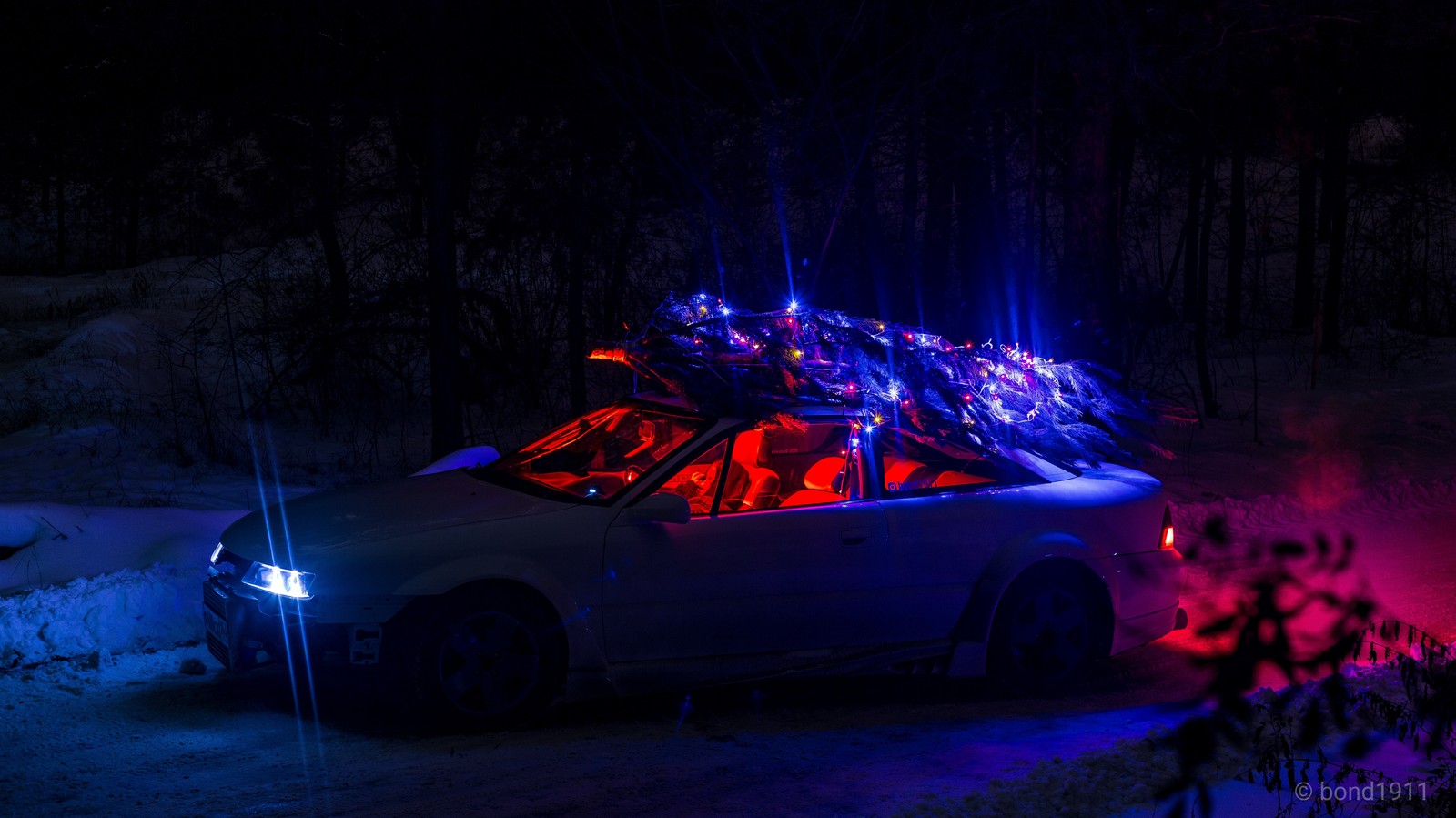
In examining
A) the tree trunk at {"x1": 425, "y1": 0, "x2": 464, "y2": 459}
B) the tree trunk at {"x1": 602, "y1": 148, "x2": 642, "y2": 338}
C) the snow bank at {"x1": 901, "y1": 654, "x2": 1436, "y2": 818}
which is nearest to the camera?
the snow bank at {"x1": 901, "y1": 654, "x2": 1436, "y2": 818}

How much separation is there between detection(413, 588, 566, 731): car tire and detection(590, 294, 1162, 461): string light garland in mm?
1395

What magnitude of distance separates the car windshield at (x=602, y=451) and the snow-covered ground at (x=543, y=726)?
1063mm

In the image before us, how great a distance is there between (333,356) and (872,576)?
10.1m

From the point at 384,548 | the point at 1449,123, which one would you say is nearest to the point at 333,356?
the point at 384,548

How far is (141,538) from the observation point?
7352 millimetres

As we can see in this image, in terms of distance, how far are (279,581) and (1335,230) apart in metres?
20.1

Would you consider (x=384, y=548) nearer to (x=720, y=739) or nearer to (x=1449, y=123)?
(x=720, y=739)

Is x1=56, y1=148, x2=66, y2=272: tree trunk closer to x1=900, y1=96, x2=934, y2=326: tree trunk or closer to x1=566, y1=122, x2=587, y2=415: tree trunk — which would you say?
x1=566, y1=122, x2=587, y2=415: tree trunk

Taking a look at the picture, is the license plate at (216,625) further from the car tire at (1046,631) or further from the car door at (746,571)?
the car tire at (1046,631)

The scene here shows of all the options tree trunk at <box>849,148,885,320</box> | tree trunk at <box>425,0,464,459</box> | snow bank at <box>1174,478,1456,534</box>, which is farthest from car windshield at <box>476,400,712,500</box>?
tree trunk at <box>849,148,885,320</box>

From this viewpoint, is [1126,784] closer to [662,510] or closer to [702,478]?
[662,510]

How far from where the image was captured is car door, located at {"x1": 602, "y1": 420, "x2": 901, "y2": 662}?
538 cm

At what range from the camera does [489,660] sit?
5.27 meters

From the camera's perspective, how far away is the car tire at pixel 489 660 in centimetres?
521
